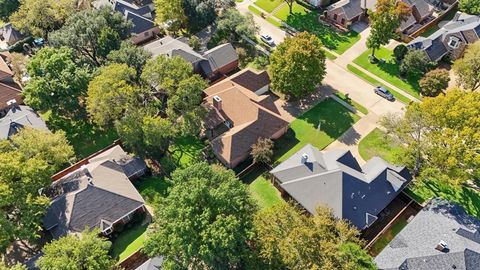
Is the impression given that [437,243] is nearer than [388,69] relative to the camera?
Yes

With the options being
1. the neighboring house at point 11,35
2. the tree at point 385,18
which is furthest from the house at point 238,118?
the neighboring house at point 11,35

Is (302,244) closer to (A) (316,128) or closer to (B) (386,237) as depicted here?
(B) (386,237)

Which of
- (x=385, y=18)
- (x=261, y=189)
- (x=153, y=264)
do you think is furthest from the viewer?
(x=385, y=18)

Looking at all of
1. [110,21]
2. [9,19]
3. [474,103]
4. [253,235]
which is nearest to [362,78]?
[474,103]

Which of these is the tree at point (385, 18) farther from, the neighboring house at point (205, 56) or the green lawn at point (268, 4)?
the neighboring house at point (205, 56)

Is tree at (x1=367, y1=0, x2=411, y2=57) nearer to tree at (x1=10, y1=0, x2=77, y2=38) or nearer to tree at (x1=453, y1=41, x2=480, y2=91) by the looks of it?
tree at (x1=453, y1=41, x2=480, y2=91)

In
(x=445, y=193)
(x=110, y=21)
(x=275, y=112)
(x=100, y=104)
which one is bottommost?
(x=445, y=193)

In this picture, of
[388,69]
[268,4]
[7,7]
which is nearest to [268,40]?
[268,4]

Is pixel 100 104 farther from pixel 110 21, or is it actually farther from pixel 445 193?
pixel 445 193
